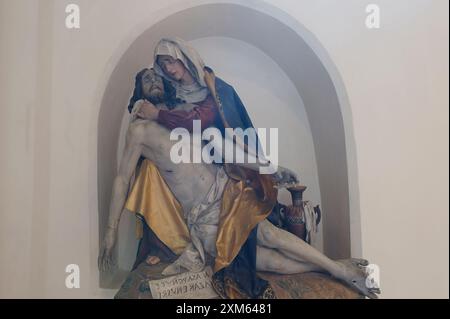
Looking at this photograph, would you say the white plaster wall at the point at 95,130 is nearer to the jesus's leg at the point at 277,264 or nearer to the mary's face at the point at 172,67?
the mary's face at the point at 172,67

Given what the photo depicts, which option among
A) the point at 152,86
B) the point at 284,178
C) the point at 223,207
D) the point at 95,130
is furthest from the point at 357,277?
the point at 95,130

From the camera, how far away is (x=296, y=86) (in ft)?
12.3

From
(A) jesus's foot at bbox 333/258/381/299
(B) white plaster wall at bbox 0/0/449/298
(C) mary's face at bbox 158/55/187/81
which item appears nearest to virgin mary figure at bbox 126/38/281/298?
(C) mary's face at bbox 158/55/187/81

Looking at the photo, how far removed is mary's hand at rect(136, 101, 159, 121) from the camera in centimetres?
351

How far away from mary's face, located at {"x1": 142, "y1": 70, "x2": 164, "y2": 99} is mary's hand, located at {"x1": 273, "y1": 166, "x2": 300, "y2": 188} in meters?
1.06

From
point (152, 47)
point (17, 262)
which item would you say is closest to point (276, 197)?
point (152, 47)

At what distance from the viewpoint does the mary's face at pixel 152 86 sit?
3539mm

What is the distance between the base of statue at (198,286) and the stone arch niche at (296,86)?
0.86 ft

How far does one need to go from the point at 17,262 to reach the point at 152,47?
189 centimetres

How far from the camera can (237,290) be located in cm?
329

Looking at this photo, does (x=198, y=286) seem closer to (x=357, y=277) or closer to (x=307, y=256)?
(x=307, y=256)

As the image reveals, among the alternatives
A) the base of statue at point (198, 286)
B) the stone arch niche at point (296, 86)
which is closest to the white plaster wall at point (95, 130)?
the stone arch niche at point (296, 86)

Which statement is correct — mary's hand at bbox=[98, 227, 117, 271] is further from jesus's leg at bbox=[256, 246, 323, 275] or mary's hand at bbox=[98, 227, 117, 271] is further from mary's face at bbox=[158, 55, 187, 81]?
mary's face at bbox=[158, 55, 187, 81]
